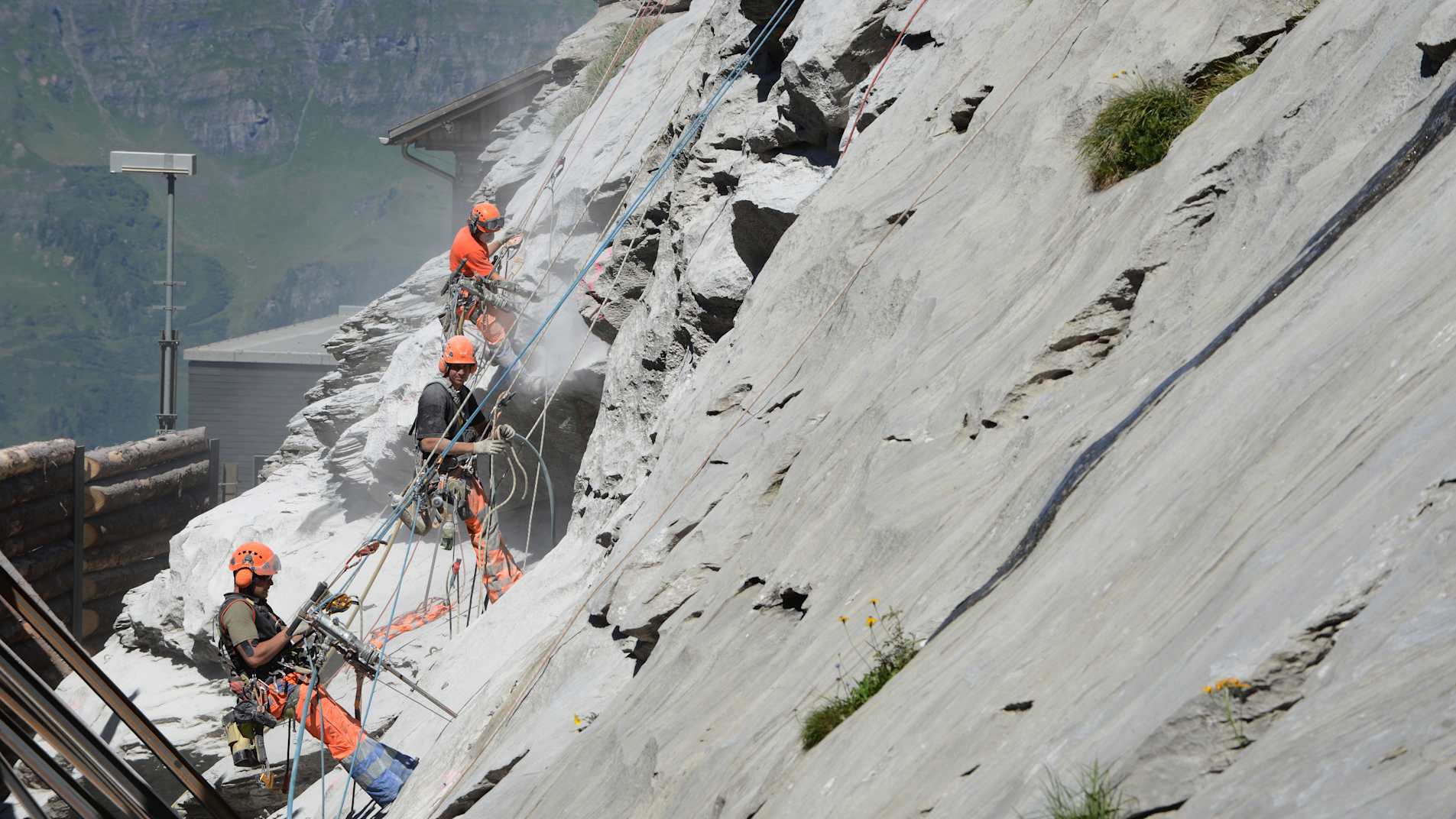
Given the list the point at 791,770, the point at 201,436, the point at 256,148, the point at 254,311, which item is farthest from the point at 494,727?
the point at 256,148

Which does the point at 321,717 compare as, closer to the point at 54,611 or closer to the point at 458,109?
the point at 54,611

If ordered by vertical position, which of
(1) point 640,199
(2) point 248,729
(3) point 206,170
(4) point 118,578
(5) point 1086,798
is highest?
(5) point 1086,798

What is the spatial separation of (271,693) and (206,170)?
112 metres

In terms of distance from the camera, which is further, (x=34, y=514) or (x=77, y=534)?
(x=77, y=534)

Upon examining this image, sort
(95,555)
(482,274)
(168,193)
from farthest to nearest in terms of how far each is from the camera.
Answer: (168,193), (95,555), (482,274)

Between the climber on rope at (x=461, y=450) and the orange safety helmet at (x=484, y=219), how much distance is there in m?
2.17

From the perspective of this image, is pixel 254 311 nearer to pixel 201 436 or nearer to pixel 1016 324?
pixel 201 436

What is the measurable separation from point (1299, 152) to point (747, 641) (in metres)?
2.98

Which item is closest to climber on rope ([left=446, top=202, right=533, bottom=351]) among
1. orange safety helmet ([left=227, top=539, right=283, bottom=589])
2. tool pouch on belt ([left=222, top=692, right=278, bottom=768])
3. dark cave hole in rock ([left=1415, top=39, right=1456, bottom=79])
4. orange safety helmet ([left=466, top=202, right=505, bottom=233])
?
orange safety helmet ([left=466, top=202, right=505, bottom=233])

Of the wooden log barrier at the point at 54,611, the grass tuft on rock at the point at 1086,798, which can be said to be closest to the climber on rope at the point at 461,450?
the wooden log barrier at the point at 54,611

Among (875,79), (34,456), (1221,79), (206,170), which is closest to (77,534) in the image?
(34,456)

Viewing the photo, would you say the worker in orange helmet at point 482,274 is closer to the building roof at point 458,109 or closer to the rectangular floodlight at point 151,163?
the rectangular floodlight at point 151,163

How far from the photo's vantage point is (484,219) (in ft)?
46.3

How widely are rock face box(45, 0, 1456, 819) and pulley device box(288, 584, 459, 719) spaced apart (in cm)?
63
